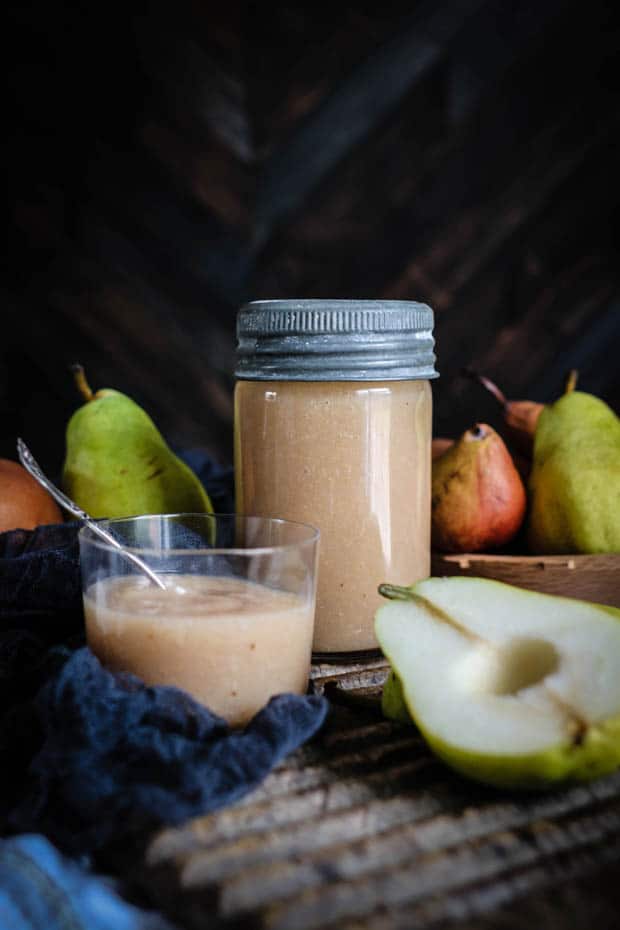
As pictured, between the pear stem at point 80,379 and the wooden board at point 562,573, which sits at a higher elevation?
the pear stem at point 80,379

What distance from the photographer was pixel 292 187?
54.5 inches

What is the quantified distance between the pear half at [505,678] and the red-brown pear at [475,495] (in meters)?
0.20

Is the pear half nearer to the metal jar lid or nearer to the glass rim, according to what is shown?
the glass rim

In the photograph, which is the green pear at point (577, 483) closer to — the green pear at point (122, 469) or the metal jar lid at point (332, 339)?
the metal jar lid at point (332, 339)

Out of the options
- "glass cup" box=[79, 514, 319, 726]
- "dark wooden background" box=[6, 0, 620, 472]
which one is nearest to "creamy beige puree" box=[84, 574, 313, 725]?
"glass cup" box=[79, 514, 319, 726]

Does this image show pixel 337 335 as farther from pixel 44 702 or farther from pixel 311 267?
pixel 311 267

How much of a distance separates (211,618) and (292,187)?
0.97 m

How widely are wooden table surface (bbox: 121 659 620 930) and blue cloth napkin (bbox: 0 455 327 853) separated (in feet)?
0.06

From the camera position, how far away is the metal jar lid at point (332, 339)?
66 centimetres

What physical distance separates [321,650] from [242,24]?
0.95 meters

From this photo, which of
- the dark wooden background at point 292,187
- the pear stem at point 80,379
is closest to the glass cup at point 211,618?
the pear stem at point 80,379

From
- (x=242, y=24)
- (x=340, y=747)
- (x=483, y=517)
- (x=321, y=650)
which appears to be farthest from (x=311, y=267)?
(x=340, y=747)

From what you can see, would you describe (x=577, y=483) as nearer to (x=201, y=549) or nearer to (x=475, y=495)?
(x=475, y=495)

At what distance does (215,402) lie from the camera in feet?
4.77
